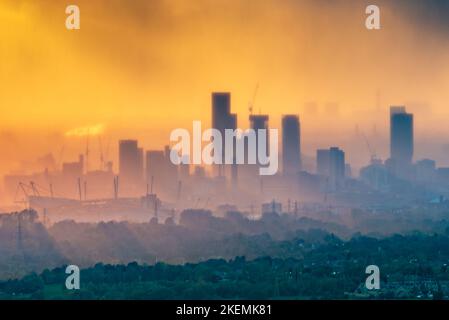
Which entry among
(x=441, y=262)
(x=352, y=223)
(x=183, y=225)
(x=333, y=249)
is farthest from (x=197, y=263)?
(x=352, y=223)

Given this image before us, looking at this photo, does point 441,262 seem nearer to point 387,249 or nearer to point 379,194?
point 387,249

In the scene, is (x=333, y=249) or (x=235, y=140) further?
(x=235, y=140)

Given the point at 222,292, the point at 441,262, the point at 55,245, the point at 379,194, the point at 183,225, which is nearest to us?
the point at 222,292

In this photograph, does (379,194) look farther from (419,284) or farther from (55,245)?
(419,284)

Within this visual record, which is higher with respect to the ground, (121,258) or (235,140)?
(235,140)

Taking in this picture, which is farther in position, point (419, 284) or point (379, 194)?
point (379, 194)

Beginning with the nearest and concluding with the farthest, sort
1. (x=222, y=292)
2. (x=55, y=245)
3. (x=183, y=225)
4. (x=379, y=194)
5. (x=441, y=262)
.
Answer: (x=222, y=292) → (x=441, y=262) → (x=55, y=245) → (x=183, y=225) → (x=379, y=194)
